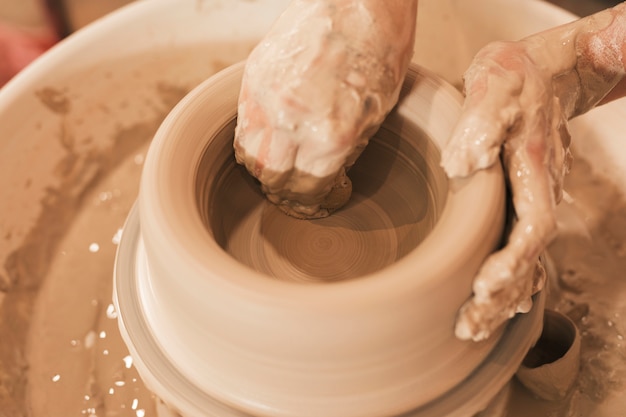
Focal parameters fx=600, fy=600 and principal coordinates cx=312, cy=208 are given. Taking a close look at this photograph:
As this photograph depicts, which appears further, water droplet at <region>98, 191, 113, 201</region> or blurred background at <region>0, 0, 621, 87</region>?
blurred background at <region>0, 0, 621, 87</region>

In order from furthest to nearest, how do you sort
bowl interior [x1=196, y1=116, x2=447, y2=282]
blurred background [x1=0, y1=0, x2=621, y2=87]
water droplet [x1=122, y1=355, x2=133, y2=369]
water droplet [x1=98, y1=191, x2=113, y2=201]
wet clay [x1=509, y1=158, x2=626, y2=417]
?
blurred background [x1=0, y1=0, x2=621, y2=87], water droplet [x1=98, y1=191, x2=113, y2=201], water droplet [x1=122, y1=355, x2=133, y2=369], wet clay [x1=509, y1=158, x2=626, y2=417], bowl interior [x1=196, y1=116, x2=447, y2=282]

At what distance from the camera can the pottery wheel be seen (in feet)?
3.87

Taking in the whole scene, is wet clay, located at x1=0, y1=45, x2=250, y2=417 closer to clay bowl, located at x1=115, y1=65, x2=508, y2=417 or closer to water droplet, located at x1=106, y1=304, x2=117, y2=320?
water droplet, located at x1=106, y1=304, x2=117, y2=320

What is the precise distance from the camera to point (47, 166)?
1735 millimetres

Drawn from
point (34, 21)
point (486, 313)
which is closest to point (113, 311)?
point (486, 313)

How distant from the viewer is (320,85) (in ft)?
3.06

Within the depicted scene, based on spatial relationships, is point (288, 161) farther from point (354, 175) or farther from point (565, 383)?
point (565, 383)

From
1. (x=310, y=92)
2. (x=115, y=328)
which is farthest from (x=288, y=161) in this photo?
(x=115, y=328)

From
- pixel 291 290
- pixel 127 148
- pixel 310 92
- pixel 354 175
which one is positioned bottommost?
pixel 127 148

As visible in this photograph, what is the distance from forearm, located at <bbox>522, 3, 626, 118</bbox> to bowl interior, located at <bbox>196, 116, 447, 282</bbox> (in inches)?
12.0

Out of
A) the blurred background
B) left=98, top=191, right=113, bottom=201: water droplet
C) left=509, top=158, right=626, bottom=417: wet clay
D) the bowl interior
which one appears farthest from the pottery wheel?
the blurred background

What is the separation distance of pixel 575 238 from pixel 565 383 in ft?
1.66

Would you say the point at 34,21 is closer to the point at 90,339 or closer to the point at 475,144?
the point at 90,339

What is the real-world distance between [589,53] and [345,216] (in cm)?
58
